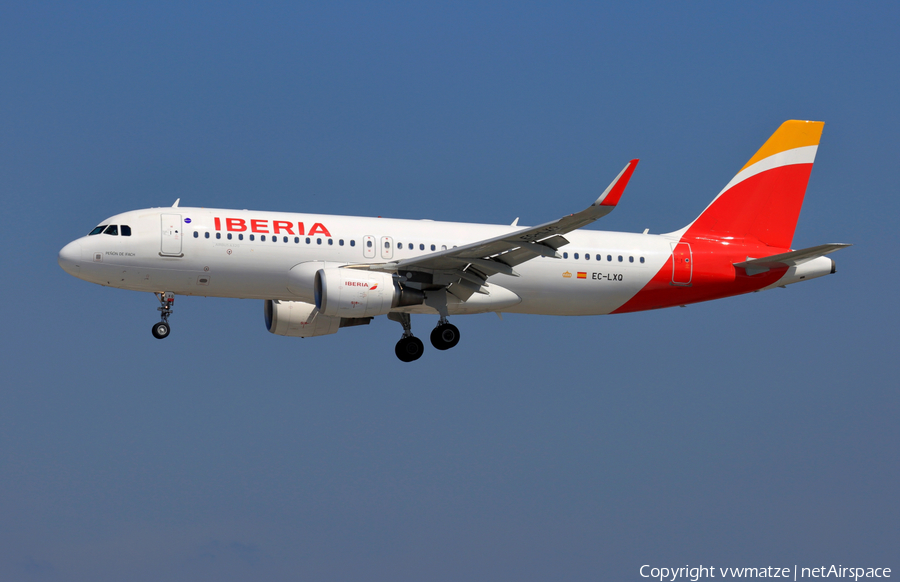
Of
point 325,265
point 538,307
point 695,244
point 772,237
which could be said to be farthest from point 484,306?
point 772,237

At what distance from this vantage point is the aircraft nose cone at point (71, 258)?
100 feet

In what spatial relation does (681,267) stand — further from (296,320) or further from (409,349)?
(296,320)

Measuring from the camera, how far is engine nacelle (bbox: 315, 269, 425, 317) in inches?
1166

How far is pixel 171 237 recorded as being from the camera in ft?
100

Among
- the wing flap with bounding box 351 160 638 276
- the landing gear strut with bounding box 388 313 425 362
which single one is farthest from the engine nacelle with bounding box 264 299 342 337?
the wing flap with bounding box 351 160 638 276

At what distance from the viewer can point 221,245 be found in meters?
30.6

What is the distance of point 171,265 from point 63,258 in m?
3.11

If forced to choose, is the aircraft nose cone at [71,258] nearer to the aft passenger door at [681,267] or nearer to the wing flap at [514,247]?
the wing flap at [514,247]

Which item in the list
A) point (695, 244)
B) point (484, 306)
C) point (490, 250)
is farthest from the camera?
point (695, 244)

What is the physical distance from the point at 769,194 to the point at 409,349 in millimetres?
13426

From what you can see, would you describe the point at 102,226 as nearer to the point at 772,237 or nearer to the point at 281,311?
the point at 281,311

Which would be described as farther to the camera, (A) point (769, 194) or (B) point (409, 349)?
(A) point (769, 194)

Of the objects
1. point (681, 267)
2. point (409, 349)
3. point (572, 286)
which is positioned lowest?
point (409, 349)

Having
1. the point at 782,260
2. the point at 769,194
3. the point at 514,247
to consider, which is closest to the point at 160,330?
the point at 514,247
